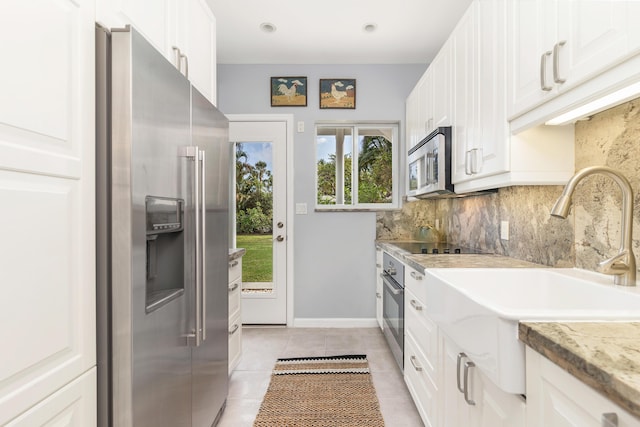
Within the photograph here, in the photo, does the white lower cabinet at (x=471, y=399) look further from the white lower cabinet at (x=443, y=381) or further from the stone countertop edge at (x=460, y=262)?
the stone countertop edge at (x=460, y=262)

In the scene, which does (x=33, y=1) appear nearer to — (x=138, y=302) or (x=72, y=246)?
(x=72, y=246)

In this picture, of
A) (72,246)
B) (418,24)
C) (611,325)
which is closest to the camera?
(611,325)

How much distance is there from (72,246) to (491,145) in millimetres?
1681

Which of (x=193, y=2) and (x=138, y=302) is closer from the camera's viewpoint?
(x=138, y=302)

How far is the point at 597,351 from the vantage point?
2.09ft

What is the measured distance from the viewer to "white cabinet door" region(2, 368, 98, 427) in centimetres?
79

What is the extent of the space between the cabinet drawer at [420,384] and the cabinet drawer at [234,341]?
3.61 ft

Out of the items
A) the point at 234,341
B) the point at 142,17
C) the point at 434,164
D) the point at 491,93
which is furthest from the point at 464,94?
the point at 234,341

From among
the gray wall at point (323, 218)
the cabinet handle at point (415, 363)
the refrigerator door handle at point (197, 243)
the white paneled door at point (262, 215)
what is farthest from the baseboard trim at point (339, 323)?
the refrigerator door handle at point (197, 243)

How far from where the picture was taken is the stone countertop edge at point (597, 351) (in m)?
0.53

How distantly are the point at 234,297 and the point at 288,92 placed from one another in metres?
2.15

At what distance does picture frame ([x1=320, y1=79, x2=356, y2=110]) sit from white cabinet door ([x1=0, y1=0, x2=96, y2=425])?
2730mm

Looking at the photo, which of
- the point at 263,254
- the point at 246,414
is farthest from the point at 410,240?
the point at 246,414

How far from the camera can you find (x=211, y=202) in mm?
1738
